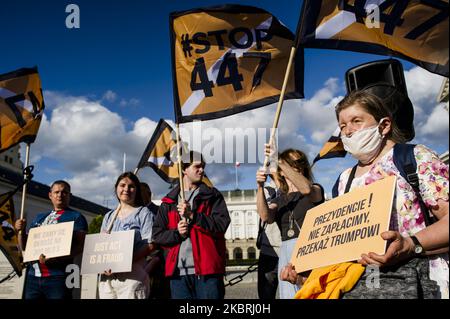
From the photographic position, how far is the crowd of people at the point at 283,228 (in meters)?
1.84

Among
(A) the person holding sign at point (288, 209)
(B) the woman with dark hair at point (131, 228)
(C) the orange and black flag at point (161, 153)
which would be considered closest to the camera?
(A) the person holding sign at point (288, 209)

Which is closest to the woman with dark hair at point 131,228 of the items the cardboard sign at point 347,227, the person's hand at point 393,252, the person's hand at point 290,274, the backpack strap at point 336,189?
the person's hand at point 290,274

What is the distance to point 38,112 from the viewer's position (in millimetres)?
6988

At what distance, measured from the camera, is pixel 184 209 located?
4070 millimetres

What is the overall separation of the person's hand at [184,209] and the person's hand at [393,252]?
2465mm

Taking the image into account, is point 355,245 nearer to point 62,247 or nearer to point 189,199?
point 189,199

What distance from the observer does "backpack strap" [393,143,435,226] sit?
75.6 inches

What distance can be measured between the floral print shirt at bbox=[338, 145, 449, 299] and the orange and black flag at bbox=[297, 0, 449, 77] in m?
1.01

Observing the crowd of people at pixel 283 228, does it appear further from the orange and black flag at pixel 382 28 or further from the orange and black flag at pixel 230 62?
the orange and black flag at pixel 382 28

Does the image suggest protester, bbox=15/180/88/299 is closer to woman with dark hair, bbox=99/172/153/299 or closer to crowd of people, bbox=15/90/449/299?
crowd of people, bbox=15/90/449/299

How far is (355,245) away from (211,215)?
248 centimetres

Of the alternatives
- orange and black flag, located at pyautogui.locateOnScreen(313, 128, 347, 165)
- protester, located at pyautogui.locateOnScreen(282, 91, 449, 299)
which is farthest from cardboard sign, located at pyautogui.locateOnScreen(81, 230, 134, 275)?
orange and black flag, located at pyautogui.locateOnScreen(313, 128, 347, 165)

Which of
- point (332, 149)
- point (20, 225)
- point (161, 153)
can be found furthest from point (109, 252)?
point (332, 149)
